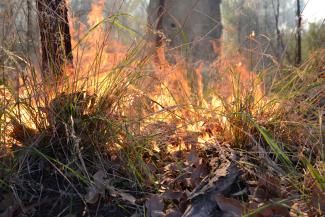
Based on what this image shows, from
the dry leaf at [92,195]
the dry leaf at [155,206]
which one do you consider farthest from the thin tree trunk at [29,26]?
the dry leaf at [155,206]

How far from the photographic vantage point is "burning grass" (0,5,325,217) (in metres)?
1.75

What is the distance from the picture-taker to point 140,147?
1.99 m

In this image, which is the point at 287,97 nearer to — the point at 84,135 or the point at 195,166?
the point at 195,166

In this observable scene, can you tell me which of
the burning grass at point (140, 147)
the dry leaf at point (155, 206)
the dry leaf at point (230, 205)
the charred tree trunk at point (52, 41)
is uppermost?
the charred tree trunk at point (52, 41)

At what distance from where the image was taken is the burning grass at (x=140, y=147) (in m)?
1.75

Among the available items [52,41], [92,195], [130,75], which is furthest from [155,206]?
[52,41]

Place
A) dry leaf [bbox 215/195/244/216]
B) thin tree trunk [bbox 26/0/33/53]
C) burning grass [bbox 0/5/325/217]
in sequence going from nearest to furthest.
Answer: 1. dry leaf [bbox 215/195/244/216]
2. burning grass [bbox 0/5/325/217]
3. thin tree trunk [bbox 26/0/33/53]

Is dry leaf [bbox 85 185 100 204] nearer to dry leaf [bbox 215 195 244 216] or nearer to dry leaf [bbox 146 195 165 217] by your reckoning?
dry leaf [bbox 146 195 165 217]

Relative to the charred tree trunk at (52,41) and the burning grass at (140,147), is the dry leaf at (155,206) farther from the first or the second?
the charred tree trunk at (52,41)

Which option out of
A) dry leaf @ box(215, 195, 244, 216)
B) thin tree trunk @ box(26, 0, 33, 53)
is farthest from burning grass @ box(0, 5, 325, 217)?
thin tree trunk @ box(26, 0, 33, 53)

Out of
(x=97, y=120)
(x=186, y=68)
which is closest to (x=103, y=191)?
(x=97, y=120)

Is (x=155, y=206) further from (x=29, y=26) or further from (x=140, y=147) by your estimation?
(x=29, y=26)

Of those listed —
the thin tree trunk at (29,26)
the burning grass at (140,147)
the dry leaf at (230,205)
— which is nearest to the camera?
the dry leaf at (230,205)

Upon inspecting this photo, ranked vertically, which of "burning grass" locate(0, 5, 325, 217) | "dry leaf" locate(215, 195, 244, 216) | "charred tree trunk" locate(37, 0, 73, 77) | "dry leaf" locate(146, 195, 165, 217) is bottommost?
"dry leaf" locate(146, 195, 165, 217)
